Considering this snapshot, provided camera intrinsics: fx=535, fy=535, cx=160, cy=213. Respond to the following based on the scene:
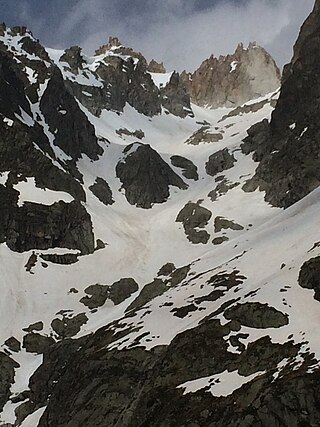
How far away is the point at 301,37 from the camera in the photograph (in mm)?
125688

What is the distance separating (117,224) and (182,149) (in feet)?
212

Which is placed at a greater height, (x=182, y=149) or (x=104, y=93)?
(x=104, y=93)

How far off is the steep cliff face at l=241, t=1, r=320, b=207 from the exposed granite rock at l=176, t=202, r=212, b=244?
477 inches

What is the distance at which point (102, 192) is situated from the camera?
110812mm

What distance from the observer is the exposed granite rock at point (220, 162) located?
12925 cm

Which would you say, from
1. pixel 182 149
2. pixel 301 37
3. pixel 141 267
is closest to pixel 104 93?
pixel 182 149


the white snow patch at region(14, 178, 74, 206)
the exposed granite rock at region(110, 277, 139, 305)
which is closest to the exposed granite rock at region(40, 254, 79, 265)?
the exposed granite rock at region(110, 277, 139, 305)

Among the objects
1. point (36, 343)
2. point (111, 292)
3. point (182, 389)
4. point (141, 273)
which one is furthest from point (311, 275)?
point (141, 273)

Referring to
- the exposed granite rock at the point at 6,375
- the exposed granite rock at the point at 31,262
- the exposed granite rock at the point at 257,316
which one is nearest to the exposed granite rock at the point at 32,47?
the exposed granite rock at the point at 31,262

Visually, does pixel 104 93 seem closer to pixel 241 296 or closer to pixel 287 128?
pixel 287 128

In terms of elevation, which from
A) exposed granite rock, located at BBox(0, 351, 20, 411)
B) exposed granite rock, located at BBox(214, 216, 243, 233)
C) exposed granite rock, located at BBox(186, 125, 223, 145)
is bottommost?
exposed granite rock, located at BBox(0, 351, 20, 411)

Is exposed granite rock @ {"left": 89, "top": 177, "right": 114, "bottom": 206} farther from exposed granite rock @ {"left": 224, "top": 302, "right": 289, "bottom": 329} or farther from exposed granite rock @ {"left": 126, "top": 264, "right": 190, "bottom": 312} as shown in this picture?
exposed granite rock @ {"left": 224, "top": 302, "right": 289, "bottom": 329}

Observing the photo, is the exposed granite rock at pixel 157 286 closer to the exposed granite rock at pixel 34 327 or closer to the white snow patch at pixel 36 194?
the exposed granite rock at pixel 34 327

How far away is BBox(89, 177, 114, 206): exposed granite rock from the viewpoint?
4297 inches
